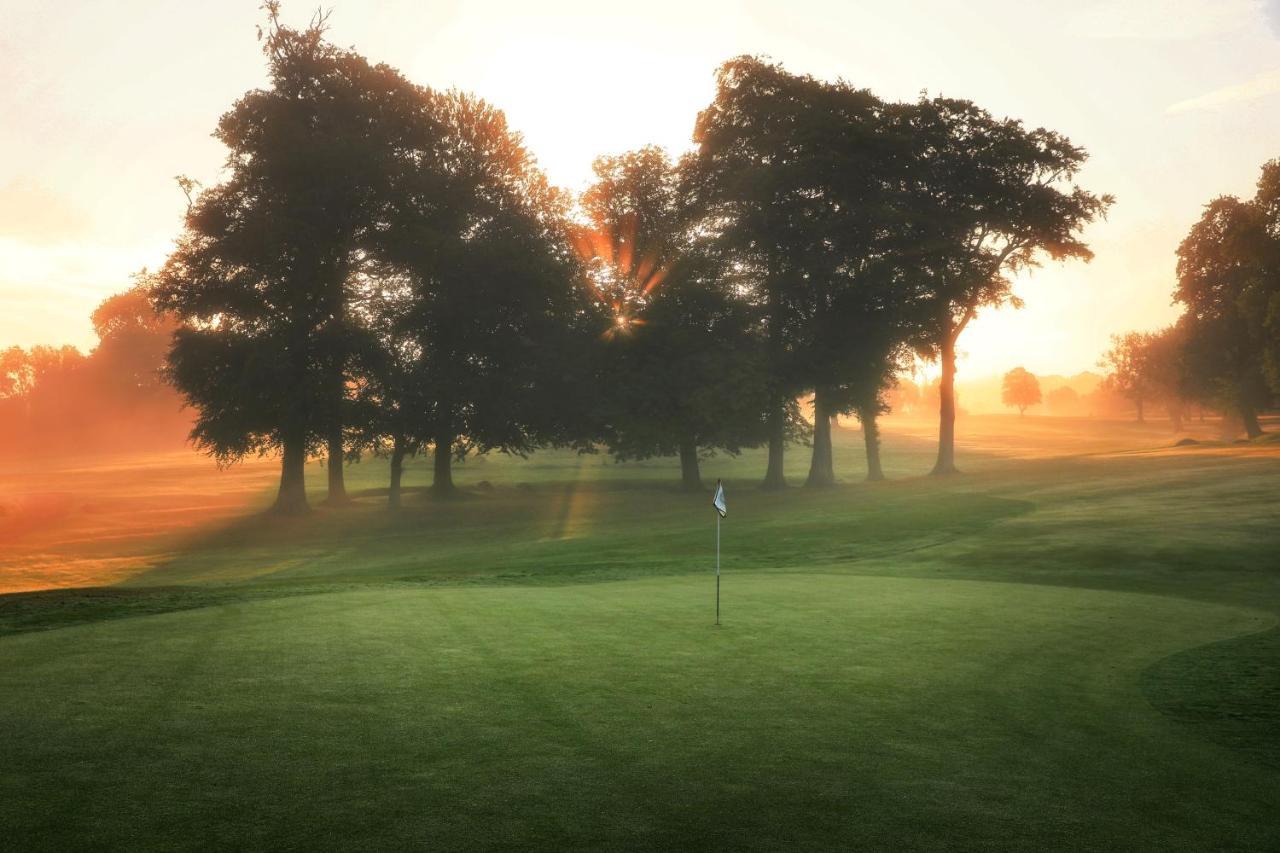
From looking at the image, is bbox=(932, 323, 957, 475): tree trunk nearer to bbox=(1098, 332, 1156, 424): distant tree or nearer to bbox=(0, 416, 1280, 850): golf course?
bbox=(0, 416, 1280, 850): golf course

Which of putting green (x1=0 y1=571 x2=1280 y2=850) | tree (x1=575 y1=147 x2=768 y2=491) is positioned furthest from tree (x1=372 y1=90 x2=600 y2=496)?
putting green (x1=0 y1=571 x2=1280 y2=850)

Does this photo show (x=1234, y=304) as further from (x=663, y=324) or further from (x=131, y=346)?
(x=131, y=346)

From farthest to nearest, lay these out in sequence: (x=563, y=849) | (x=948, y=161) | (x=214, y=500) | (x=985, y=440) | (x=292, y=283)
Result: (x=985, y=440) < (x=214, y=500) < (x=948, y=161) < (x=292, y=283) < (x=563, y=849)

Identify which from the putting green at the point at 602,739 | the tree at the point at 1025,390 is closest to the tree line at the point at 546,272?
the putting green at the point at 602,739

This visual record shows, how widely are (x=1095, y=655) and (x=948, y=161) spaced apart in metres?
43.5

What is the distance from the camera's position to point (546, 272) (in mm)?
50031

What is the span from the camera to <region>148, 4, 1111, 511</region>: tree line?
45625 mm

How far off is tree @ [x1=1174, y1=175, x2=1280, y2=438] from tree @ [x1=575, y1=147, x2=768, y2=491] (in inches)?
1523

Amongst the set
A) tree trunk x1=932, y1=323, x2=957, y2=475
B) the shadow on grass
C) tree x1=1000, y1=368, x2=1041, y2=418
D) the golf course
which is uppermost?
tree x1=1000, y1=368, x2=1041, y2=418

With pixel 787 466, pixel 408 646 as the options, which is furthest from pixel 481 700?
pixel 787 466

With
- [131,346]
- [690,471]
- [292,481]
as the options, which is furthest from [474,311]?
[131,346]

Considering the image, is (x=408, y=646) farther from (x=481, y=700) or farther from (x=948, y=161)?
(x=948, y=161)

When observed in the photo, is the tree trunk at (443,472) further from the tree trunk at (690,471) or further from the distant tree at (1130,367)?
the distant tree at (1130,367)

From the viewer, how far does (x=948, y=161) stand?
1987 inches
